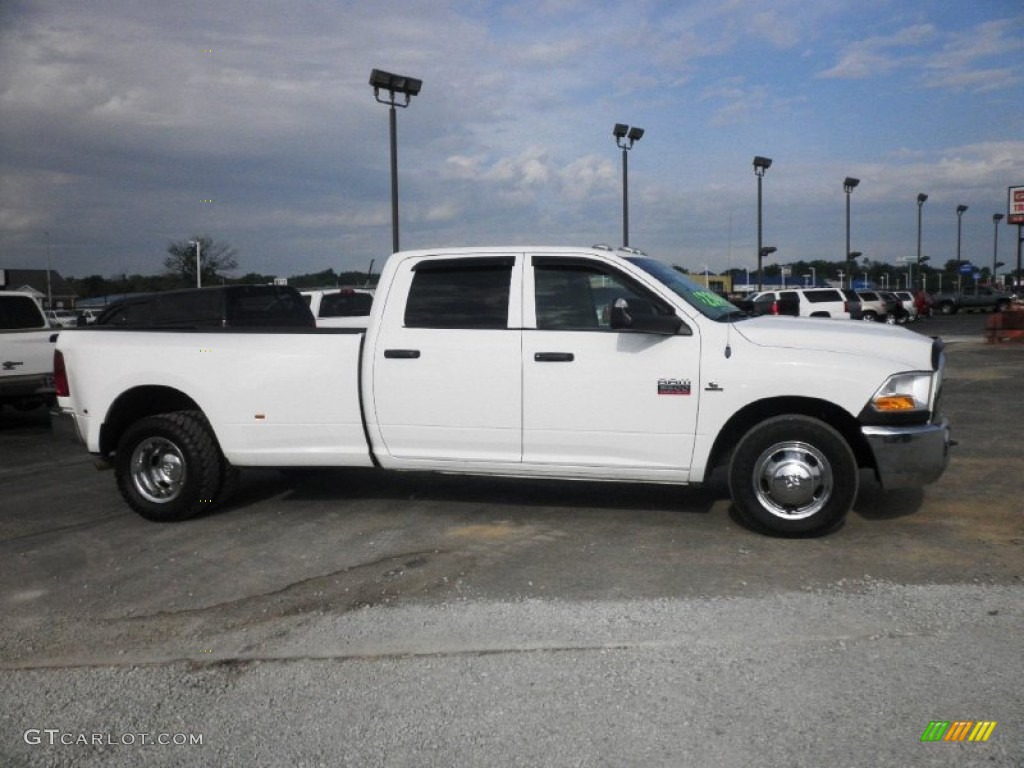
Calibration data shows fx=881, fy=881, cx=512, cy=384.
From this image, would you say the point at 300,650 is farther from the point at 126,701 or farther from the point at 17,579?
the point at 17,579

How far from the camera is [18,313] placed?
12.7 m

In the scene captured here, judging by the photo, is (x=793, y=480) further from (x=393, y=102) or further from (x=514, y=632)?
(x=393, y=102)

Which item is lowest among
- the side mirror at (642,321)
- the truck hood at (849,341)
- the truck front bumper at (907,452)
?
the truck front bumper at (907,452)

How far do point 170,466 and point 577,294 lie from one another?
3235mm

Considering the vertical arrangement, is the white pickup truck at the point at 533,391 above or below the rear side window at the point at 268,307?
below

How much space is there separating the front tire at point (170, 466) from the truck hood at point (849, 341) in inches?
151

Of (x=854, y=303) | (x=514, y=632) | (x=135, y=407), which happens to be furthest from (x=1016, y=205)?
(x=514, y=632)

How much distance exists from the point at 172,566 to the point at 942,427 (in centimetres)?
478

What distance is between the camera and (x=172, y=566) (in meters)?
5.38

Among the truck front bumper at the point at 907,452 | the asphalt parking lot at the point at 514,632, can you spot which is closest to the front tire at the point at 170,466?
the asphalt parking lot at the point at 514,632

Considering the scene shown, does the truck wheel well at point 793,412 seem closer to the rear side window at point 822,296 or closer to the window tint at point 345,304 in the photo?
the window tint at point 345,304

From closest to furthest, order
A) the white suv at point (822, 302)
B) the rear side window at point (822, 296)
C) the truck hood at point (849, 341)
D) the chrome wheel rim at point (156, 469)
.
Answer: the truck hood at point (849, 341) → the chrome wheel rim at point (156, 469) → the white suv at point (822, 302) → the rear side window at point (822, 296)

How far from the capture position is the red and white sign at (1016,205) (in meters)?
36.4

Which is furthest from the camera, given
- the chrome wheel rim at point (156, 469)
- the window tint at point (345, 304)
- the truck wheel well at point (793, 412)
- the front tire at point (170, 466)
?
the window tint at point (345, 304)
